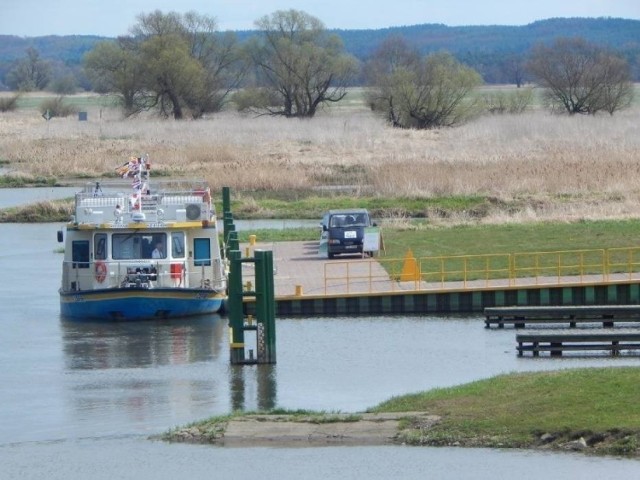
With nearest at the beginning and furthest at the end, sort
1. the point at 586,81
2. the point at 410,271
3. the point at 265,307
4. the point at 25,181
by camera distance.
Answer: the point at 265,307 < the point at 410,271 < the point at 25,181 < the point at 586,81

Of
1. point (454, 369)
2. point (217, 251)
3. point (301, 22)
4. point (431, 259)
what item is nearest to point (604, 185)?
point (431, 259)

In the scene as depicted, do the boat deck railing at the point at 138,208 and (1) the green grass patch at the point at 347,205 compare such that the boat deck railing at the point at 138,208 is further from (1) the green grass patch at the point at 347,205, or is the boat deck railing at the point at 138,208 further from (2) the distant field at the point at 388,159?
(1) the green grass patch at the point at 347,205

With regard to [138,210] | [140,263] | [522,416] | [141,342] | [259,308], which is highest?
[138,210]

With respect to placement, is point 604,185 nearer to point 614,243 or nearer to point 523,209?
point 523,209

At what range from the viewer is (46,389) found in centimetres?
3039

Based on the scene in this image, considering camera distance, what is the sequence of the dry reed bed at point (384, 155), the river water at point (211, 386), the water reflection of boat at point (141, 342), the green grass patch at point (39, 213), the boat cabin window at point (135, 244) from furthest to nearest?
the green grass patch at point (39, 213), the dry reed bed at point (384, 155), the boat cabin window at point (135, 244), the water reflection of boat at point (141, 342), the river water at point (211, 386)

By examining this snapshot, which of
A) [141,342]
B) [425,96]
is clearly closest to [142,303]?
[141,342]

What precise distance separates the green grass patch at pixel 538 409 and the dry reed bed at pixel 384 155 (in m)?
31.5

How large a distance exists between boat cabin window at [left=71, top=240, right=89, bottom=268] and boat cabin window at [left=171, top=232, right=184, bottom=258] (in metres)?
2.37

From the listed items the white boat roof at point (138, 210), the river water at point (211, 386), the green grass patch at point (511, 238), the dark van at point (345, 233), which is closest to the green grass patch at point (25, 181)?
the green grass patch at point (511, 238)

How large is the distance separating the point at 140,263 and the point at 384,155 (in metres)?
46.7

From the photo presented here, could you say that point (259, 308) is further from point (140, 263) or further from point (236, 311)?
point (140, 263)

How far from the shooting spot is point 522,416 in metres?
22.8

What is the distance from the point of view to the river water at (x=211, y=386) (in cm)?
2230
